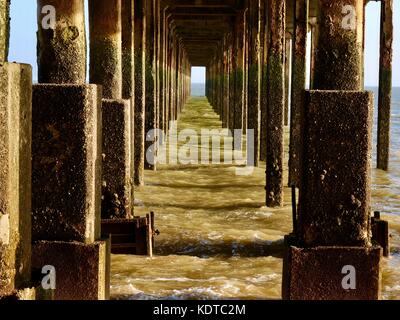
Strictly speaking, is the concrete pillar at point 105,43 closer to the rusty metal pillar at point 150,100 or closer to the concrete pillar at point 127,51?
the concrete pillar at point 127,51

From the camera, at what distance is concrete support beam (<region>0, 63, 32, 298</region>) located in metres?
2.32

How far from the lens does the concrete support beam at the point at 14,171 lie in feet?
7.61

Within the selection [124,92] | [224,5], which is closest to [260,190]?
[124,92]

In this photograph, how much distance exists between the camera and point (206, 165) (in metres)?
12.7

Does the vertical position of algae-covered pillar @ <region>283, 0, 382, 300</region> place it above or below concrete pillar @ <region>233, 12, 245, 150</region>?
below

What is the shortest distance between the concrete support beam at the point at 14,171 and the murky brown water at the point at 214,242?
88.2 inches

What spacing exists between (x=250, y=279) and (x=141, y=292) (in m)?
0.89

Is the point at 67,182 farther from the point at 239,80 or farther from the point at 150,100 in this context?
the point at 239,80

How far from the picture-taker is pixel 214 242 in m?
6.54

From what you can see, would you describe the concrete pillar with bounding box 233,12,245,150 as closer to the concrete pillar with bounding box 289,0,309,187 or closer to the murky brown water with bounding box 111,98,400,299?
the murky brown water with bounding box 111,98,400,299

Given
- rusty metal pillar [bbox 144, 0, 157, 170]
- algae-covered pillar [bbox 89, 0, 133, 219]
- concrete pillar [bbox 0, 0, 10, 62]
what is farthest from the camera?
rusty metal pillar [bbox 144, 0, 157, 170]

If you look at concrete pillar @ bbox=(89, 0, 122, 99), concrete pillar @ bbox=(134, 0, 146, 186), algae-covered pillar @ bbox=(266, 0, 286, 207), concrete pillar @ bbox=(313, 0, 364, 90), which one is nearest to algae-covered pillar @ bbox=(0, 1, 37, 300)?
concrete pillar @ bbox=(313, 0, 364, 90)

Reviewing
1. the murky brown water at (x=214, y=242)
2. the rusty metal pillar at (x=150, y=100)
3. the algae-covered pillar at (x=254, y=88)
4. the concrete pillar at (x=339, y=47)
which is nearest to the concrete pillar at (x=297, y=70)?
the murky brown water at (x=214, y=242)

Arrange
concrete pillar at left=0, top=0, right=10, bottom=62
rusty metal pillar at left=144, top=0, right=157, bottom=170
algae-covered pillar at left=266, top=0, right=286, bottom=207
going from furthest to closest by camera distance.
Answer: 1. rusty metal pillar at left=144, top=0, right=157, bottom=170
2. algae-covered pillar at left=266, top=0, right=286, bottom=207
3. concrete pillar at left=0, top=0, right=10, bottom=62
